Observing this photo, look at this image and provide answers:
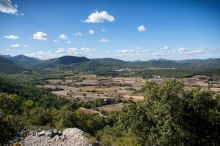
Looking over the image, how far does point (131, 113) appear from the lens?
1507 inches

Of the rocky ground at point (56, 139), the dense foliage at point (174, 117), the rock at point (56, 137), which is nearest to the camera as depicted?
the dense foliage at point (174, 117)

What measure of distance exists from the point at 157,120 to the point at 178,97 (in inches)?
140

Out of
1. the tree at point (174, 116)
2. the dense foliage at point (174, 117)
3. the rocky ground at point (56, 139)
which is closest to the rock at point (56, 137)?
the rocky ground at point (56, 139)

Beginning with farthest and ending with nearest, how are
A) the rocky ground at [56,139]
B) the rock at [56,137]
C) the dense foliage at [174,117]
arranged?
the rock at [56,137]
the rocky ground at [56,139]
the dense foliage at [174,117]

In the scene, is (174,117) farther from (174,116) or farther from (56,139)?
(56,139)

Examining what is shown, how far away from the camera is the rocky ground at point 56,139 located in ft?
119

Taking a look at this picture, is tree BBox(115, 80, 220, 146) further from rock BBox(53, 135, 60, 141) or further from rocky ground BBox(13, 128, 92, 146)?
rock BBox(53, 135, 60, 141)

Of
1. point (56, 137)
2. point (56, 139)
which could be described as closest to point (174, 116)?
point (56, 139)

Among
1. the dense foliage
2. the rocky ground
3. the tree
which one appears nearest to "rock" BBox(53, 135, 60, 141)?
the rocky ground

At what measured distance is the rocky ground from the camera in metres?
36.4

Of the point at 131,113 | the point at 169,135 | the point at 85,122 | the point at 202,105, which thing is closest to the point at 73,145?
the point at 131,113

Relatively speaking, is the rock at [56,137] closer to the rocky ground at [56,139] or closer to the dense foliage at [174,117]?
the rocky ground at [56,139]

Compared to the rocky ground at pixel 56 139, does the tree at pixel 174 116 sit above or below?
above

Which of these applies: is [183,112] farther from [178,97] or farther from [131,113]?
[131,113]
